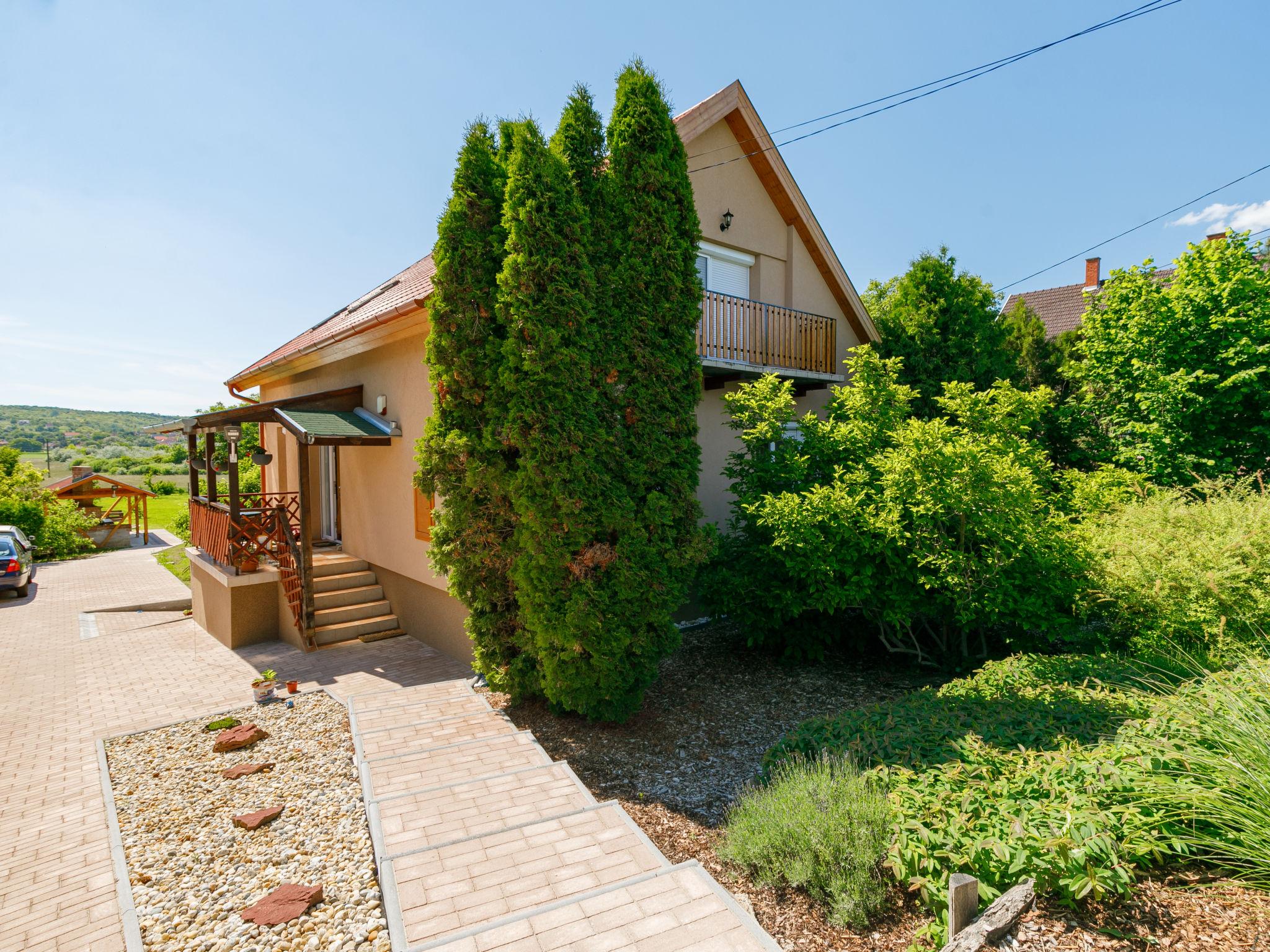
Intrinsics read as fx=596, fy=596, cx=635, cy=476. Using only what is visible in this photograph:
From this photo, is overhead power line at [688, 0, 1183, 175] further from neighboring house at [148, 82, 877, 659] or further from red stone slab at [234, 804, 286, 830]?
red stone slab at [234, 804, 286, 830]

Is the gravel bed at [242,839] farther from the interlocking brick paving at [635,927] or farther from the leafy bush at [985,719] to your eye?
the leafy bush at [985,719]

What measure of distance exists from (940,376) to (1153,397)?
341 centimetres

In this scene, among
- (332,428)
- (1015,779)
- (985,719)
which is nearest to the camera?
(1015,779)

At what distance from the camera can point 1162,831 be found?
9.57ft

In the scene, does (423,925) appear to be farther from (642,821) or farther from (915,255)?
(915,255)

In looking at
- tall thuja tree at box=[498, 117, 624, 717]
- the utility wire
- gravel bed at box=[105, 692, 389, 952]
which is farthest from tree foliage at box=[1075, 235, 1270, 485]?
gravel bed at box=[105, 692, 389, 952]

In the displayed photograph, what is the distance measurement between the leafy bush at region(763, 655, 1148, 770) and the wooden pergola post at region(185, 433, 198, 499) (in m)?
13.8

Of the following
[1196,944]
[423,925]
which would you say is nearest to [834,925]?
[1196,944]

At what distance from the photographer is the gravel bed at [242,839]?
130 inches

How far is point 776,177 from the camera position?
10.9 m

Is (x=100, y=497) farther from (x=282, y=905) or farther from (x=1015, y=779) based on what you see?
(x=1015, y=779)

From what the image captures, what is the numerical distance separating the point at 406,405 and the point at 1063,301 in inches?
1223

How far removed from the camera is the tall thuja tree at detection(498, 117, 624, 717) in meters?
5.54

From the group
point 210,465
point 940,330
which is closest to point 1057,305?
point 940,330
